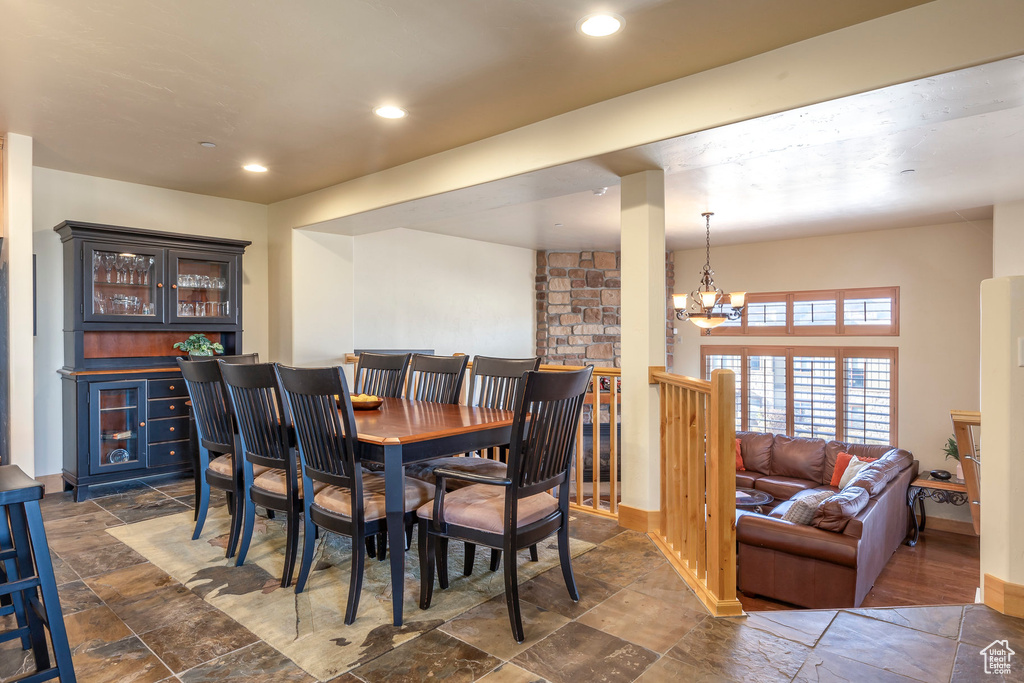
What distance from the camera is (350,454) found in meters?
2.15

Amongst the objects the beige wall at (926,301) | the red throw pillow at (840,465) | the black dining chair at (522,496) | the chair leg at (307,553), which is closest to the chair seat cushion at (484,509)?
the black dining chair at (522,496)

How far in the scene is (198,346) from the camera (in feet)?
15.5

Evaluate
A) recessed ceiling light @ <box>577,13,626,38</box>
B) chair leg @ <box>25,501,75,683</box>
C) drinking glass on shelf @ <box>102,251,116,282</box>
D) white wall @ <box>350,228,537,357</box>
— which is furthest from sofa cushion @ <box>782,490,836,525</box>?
drinking glass on shelf @ <box>102,251,116,282</box>

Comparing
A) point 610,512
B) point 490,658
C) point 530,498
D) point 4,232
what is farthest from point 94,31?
point 610,512

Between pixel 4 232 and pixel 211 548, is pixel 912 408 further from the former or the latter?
pixel 4 232

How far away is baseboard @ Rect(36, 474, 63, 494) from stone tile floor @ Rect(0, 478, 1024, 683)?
209 centimetres

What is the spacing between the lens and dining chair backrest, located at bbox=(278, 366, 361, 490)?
2.13m

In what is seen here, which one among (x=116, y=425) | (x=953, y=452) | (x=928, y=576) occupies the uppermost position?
(x=116, y=425)

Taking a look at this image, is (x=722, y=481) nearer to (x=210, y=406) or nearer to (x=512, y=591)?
(x=512, y=591)

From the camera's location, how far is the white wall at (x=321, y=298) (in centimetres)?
521

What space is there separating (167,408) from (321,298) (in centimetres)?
156

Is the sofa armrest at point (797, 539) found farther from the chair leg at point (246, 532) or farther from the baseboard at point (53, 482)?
the baseboard at point (53, 482)

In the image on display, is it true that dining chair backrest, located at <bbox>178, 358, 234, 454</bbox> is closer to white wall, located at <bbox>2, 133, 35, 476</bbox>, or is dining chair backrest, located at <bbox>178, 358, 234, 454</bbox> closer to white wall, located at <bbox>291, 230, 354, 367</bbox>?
white wall, located at <bbox>2, 133, 35, 476</bbox>

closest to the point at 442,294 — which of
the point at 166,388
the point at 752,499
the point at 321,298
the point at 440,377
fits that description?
the point at 321,298
